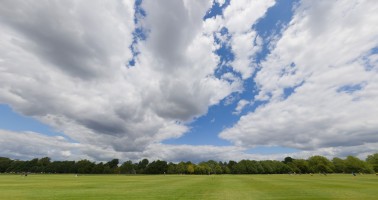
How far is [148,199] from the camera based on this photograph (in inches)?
994

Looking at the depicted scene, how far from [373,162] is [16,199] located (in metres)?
216

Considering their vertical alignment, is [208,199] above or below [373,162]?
below

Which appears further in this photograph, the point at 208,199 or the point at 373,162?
the point at 373,162

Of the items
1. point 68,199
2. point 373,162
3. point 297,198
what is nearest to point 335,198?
point 297,198

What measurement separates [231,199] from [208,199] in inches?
89.8

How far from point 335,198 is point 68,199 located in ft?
88.8

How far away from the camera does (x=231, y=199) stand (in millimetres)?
25094

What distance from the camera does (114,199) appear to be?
83.1ft

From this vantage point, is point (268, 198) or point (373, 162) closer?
point (268, 198)

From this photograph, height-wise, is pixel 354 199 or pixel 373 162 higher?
pixel 373 162

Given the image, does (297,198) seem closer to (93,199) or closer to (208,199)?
(208,199)

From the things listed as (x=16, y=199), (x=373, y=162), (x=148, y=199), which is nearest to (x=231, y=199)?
(x=148, y=199)

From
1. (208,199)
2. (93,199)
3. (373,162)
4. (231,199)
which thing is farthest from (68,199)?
(373,162)

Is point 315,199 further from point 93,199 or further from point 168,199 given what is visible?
point 93,199
